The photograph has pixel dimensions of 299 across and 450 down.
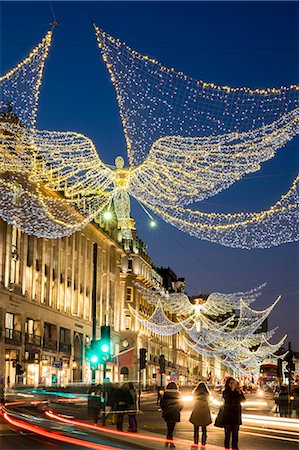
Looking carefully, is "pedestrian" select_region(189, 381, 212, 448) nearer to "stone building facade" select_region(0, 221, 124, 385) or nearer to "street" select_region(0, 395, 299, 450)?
"street" select_region(0, 395, 299, 450)

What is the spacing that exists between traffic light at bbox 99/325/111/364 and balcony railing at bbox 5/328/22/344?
25445mm

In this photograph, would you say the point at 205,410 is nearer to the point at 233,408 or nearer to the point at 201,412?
the point at 201,412

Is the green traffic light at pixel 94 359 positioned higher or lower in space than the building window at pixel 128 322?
lower

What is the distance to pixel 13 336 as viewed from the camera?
172 ft

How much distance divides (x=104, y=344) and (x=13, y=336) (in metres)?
27.7

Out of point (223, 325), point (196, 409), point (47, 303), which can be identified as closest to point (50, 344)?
point (47, 303)

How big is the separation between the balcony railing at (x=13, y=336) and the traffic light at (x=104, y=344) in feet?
83.5

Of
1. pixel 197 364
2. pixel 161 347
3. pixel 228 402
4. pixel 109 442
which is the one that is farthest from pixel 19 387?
pixel 197 364

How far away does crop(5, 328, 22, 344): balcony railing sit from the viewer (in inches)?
2030

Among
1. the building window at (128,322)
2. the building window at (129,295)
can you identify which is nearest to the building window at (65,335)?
the building window at (128,322)

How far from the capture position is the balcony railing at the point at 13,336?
169 ft

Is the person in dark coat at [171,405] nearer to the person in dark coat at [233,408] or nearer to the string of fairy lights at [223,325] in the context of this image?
the person in dark coat at [233,408]

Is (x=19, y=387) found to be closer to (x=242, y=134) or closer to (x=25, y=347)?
(x=25, y=347)

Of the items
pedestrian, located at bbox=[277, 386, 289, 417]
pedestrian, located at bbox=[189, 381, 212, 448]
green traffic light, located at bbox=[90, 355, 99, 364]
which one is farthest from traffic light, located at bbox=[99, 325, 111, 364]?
pedestrian, located at bbox=[277, 386, 289, 417]
